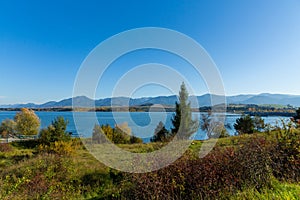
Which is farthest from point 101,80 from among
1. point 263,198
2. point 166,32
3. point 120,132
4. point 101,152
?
point 120,132

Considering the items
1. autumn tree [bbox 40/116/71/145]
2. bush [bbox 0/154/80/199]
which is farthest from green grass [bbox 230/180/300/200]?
autumn tree [bbox 40/116/71/145]

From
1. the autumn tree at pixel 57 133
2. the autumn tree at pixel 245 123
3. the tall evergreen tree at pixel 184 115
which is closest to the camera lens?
the autumn tree at pixel 57 133

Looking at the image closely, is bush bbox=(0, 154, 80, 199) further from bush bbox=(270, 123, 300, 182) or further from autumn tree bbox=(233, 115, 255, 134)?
autumn tree bbox=(233, 115, 255, 134)

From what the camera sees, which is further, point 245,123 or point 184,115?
point 245,123

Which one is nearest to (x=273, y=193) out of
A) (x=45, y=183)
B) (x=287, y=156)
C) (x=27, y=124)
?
(x=287, y=156)

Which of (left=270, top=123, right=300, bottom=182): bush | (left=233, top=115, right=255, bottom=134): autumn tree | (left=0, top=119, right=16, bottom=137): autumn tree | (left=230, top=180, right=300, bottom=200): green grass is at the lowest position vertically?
(left=0, top=119, right=16, bottom=137): autumn tree

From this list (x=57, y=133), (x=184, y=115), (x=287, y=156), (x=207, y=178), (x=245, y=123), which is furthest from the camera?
(x=245, y=123)

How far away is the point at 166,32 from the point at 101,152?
641 cm

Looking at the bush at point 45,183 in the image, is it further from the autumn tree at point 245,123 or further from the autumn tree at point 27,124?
the autumn tree at point 27,124

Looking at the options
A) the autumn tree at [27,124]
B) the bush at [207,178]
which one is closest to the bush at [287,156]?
the bush at [207,178]

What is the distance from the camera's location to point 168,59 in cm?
606

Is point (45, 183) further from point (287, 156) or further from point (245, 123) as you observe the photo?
point (245, 123)

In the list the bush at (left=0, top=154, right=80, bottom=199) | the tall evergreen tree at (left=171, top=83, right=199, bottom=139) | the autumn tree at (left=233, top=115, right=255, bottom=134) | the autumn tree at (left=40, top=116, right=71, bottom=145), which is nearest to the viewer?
the bush at (left=0, top=154, right=80, bottom=199)

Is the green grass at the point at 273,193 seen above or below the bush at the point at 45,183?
above
